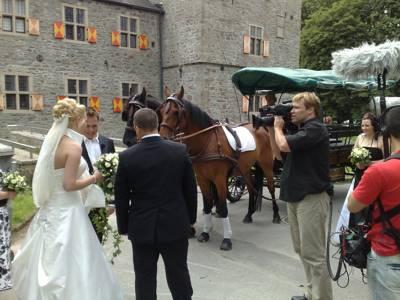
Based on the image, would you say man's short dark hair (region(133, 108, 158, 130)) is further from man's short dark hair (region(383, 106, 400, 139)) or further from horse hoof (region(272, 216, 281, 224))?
horse hoof (region(272, 216, 281, 224))

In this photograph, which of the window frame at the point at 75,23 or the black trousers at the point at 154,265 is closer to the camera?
the black trousers at the point at 154,265

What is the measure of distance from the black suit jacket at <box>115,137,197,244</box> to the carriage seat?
3.25 metres

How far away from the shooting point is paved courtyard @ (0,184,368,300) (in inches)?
171

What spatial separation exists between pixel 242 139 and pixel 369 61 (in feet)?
7.87

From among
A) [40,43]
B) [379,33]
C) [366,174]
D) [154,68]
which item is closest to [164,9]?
[154,68]

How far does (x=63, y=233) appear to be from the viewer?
3.47 m

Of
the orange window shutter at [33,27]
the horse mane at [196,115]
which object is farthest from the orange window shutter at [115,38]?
the horse mane at [196,115]

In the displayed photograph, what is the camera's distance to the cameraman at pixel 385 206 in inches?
90.5

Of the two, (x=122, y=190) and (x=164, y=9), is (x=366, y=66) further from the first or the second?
(x=164, y=9)

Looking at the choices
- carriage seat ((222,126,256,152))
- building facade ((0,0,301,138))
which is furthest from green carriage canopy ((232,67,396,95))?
building facade ((0,0,301,138))

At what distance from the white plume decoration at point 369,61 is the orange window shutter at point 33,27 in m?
16.3

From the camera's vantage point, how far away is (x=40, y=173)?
3377 mm

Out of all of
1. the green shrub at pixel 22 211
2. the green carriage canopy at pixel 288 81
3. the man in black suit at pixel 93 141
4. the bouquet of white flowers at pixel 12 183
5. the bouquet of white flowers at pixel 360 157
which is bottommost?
the green shrub at pixel 22 211

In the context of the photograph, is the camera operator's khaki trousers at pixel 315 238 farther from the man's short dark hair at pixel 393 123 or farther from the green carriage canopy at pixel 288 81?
the green carriage canopy at pixel 288 81
